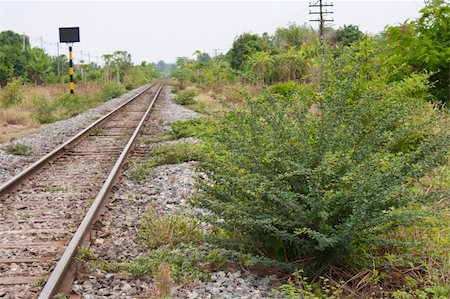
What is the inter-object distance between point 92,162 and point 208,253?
5250 millimetres

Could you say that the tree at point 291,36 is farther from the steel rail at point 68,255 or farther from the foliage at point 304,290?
the foliage at point 304,290

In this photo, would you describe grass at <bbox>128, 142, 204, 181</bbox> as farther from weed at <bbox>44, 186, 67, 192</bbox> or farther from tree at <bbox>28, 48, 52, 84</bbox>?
tree at <bbox>28, 48, 52, 84</bbox>

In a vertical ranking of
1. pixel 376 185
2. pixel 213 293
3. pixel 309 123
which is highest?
pixel 309 123

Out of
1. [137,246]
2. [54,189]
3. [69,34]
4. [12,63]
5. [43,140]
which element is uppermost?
[69,34]

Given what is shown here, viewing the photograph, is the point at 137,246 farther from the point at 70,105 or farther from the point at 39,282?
the point at 70,105

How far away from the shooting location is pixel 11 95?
18.8m

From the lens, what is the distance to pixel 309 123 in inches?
184

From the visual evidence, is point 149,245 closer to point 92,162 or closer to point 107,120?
point 92,162

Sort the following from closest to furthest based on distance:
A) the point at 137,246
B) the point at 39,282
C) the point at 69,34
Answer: the point at 39,282, the point at 137,246, the point at 69,34

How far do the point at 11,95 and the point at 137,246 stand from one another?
52.0 feet

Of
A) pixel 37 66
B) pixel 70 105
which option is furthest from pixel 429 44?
pixel 37 66

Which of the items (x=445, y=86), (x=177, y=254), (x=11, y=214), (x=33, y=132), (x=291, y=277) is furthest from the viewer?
(x=33, y=132)

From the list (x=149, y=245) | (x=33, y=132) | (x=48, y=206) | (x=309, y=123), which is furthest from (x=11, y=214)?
(x=33, y=132)

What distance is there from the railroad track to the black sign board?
644 inches
